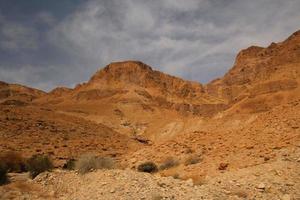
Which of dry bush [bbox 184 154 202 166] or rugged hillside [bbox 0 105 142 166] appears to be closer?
dry bush [bbox 184 154 202 166]

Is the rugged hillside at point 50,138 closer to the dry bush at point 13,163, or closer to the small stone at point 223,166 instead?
the dry bush at point 13,163

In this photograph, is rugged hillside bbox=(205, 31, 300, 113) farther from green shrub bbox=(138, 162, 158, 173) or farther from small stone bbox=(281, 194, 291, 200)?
small stone bbox=(281, 194, 291, 200)

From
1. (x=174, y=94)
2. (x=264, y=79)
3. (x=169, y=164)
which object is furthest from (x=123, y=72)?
(x=169, y=164)

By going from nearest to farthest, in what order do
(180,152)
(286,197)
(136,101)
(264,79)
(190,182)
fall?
(286,197) → (190,182) → (180,152) → (264,79) → (136,101)

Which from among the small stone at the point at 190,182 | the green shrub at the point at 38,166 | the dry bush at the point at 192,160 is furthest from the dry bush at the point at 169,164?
the green shrub at the point at 38,166

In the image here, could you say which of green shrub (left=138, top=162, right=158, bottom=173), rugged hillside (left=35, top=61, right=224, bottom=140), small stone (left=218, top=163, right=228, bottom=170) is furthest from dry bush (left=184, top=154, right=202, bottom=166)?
rugged hillside (left=35, top=61, right=224, bottom=140)

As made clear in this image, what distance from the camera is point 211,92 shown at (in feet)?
387

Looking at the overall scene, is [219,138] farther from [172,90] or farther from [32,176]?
[172,90]

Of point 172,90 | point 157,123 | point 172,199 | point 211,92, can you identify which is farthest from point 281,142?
point 211,92

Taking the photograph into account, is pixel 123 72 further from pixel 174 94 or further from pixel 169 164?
pixel 169 164

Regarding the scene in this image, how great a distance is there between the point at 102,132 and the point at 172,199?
35.5 meters

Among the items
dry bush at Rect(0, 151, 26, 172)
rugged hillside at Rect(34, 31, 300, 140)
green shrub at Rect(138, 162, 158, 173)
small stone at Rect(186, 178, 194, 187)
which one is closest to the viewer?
small stone at Rect(186, 178, 194, 187)

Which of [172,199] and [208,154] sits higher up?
[208,154]

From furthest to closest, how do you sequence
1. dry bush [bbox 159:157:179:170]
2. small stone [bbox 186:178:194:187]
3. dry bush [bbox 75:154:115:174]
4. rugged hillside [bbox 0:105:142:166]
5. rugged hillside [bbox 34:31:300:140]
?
rugged hillside [bbox 34:31:300:140]
rugged hillside [bbox 0:105:142:166]
dry bush [bbox 159:157:179:170]
dry bush [bbox 75:154:115:174]
small stone [bbox 186:178:194:187]
